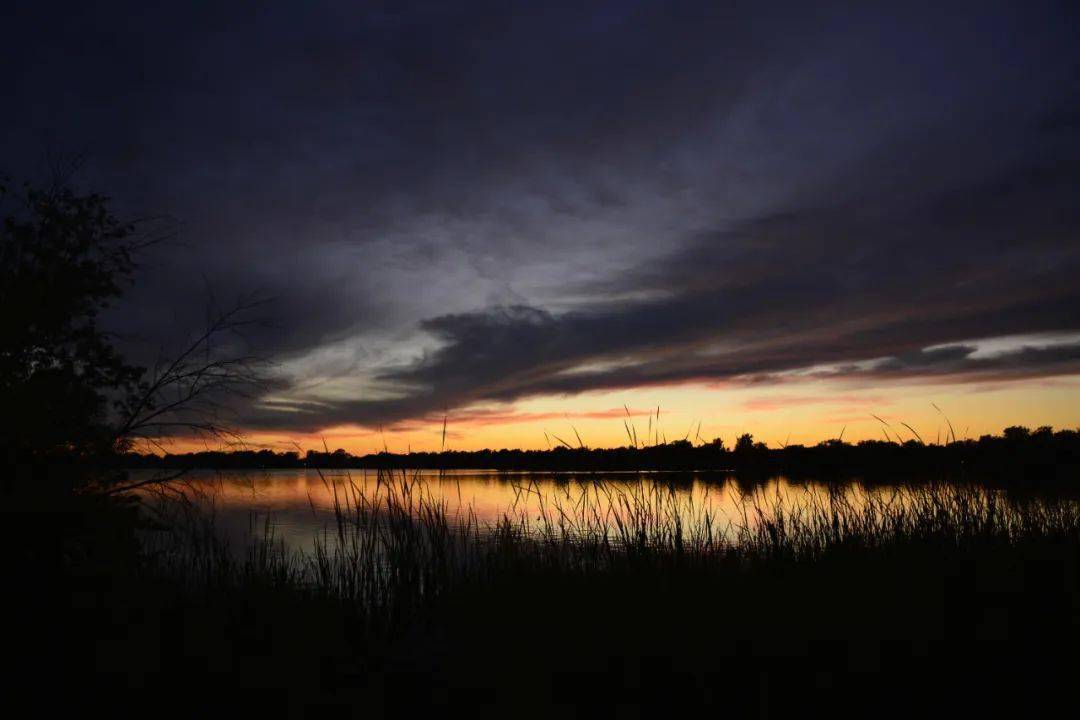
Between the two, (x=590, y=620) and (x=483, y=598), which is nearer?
(x=590, y=620)

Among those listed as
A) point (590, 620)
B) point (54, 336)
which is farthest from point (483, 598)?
point (54, 336)

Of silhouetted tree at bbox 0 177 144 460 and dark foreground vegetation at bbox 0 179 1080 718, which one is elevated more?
silhouetted tree at bbox 0 177 144 460

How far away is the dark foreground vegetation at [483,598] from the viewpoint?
439 centimetres

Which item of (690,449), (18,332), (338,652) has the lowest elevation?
(338,652)

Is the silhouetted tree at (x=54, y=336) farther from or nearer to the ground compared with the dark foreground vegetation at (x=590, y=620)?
farther from the ground

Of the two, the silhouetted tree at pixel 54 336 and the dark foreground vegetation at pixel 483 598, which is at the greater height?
the silhouetted tree at pixel 54 336

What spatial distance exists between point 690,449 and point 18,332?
372 inches

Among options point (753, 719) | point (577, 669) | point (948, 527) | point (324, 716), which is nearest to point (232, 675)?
point (324, 716)

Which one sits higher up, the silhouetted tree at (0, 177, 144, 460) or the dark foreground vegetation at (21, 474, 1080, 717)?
the silhouetted tree at (0, 177, 144, 460)

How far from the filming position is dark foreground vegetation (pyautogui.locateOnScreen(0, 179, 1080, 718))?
4391 millimetres

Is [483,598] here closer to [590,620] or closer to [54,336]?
[590,620]

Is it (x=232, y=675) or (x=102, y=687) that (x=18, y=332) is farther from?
(x=232, y=675)

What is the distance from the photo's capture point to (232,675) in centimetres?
514

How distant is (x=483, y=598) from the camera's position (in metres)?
6.87
